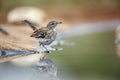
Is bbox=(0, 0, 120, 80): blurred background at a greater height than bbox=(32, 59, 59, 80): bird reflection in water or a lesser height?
greater

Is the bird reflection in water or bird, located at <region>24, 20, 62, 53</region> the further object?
bird, located at <region>24, 20, 62, 53</region>

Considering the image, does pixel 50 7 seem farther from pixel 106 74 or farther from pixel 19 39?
pixel 106 74

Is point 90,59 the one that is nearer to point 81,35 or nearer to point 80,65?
point 80,65

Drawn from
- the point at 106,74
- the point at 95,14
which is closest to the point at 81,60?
the point at 106,74

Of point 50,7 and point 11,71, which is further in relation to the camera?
point 50,7

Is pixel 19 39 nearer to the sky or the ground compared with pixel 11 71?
nearer to the sky

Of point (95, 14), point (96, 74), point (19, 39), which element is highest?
point (95, 14)

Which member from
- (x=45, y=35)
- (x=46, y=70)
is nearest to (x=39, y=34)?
(x=45, y=35)

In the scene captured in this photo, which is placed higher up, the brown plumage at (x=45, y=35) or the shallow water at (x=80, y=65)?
the brown plumage at (x=45, y=35)

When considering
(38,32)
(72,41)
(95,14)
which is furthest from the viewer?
(95,14)
